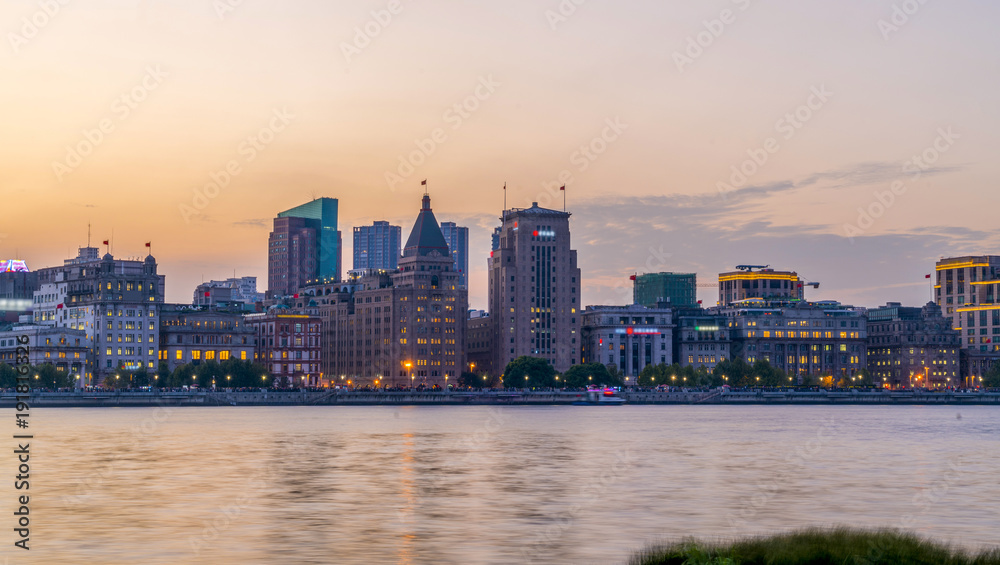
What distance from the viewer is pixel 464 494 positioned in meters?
65.6

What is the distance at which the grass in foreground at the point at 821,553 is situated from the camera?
37.2 meters

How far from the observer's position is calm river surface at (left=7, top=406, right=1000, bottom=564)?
47.5 meters

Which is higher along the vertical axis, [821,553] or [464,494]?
[821,553]

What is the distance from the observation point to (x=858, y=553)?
126 ft

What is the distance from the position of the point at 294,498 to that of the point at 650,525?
767 inches

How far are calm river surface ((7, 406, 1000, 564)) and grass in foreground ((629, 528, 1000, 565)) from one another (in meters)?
6.22

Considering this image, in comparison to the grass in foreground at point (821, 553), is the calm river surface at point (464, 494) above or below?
below

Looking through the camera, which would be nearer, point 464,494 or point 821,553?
point 821,553

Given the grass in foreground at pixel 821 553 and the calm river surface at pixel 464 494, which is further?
the calm river surface at pixel 464 494

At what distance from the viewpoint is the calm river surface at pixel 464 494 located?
4750 cm

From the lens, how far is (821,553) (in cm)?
3881

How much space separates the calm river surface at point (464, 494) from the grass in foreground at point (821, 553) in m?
6.22

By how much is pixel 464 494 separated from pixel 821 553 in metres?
29.6

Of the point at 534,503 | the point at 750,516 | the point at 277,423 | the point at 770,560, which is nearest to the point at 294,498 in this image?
the point at 534,503
